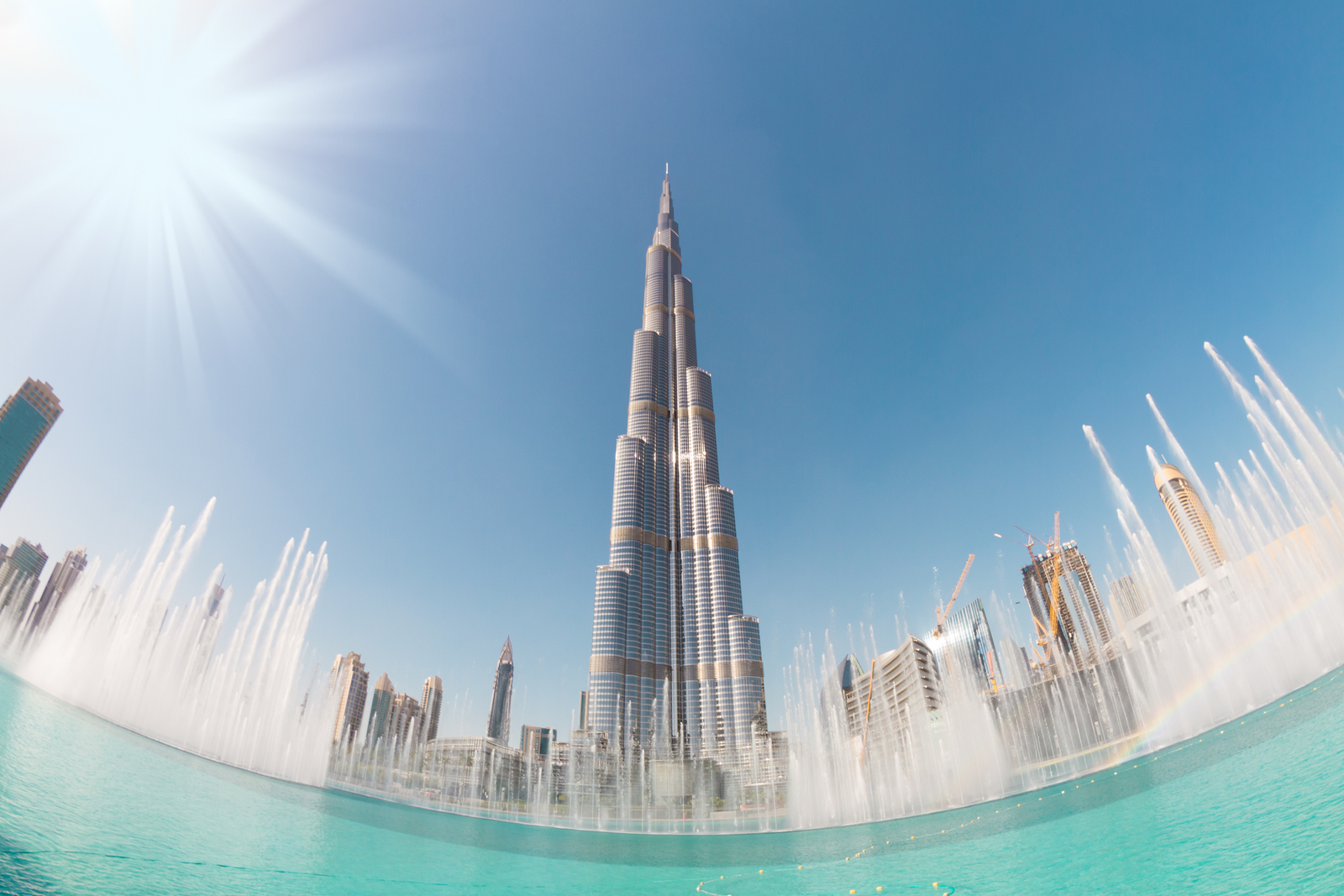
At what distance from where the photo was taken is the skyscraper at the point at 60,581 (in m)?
133

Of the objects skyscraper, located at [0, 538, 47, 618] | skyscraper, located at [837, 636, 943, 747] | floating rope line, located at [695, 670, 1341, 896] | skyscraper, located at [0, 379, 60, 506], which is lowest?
floating rope line, located at [695, 670, 1341, 896]

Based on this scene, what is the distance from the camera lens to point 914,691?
138250 millimetres

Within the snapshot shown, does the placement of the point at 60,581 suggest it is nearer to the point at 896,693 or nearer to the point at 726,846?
the point at 726,846

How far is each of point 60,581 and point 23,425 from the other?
49508 millimetres

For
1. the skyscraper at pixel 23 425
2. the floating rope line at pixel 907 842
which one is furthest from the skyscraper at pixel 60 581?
the floating rope line at pixel 907 842

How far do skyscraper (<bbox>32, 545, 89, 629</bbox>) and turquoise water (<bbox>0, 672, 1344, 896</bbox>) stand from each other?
124 m

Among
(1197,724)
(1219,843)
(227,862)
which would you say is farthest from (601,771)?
(1219,843)

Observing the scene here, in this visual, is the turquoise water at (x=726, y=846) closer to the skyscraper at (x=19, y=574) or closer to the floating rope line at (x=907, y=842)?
the floating rope line at (x=907, y=842)

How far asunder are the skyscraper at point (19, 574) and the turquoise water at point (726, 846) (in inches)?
3796

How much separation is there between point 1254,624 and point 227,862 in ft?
273

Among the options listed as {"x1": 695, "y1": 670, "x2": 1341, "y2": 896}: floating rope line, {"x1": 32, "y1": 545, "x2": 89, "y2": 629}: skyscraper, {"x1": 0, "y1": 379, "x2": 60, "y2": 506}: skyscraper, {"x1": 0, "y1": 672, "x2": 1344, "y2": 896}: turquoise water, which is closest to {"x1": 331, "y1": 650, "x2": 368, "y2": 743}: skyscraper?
{"x1": 32, "y1": 545, "x2": 89, "y2": 629}: skyscraper

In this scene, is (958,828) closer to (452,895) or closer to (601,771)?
(452,895)

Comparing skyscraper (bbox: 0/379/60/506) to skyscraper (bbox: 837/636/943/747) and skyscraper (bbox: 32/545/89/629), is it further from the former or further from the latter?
skyscraper (bbox: 837/636/943/747)

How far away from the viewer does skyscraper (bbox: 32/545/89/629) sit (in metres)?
133
